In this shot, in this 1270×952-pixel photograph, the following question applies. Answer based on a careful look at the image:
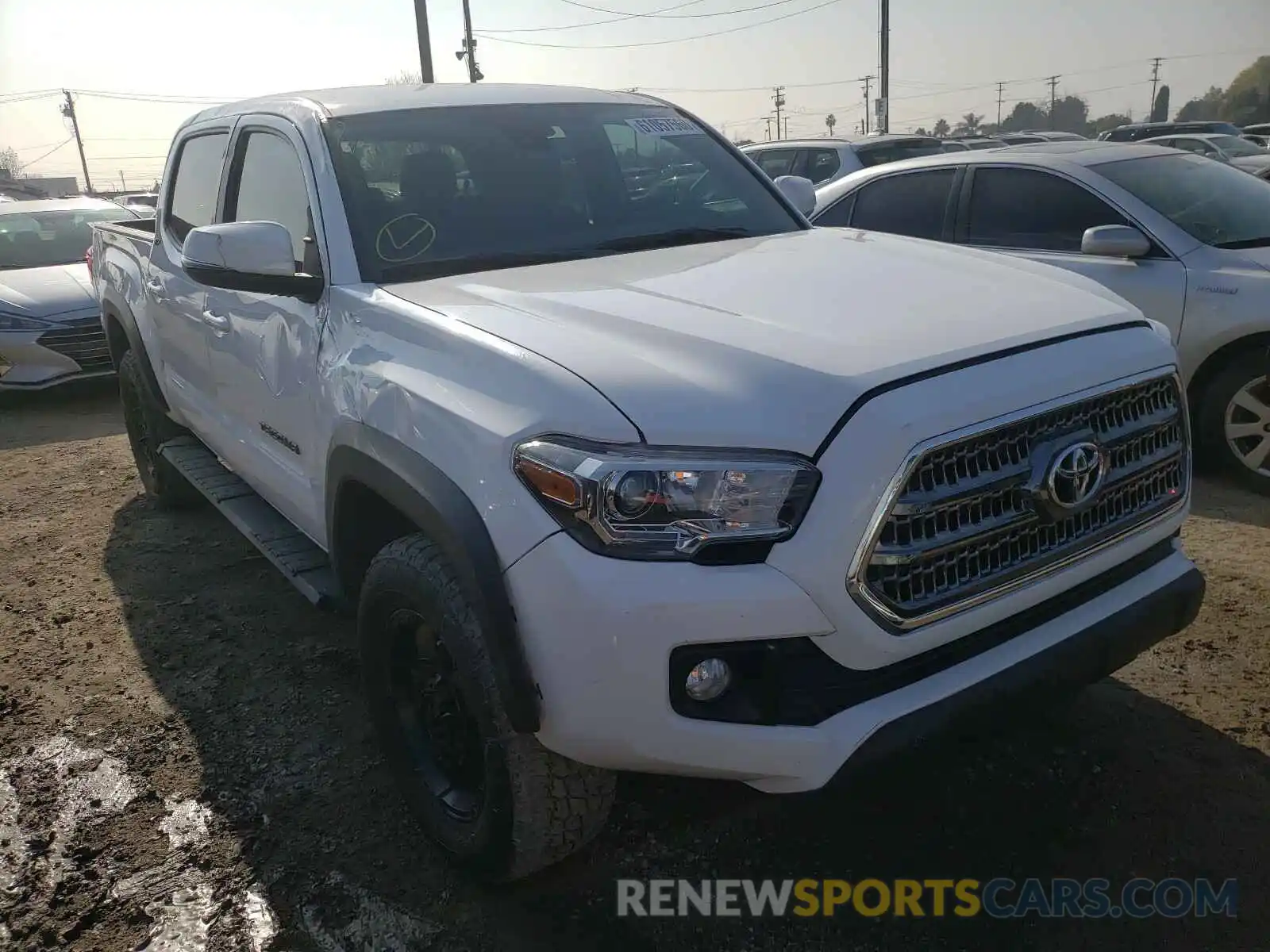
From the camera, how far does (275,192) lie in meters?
3.36

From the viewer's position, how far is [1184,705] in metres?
3.13

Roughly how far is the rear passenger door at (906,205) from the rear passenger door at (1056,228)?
13cm

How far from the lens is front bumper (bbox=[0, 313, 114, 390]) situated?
827 cm

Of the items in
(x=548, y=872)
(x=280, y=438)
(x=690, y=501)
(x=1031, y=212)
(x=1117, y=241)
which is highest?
(x=1031, y=212)

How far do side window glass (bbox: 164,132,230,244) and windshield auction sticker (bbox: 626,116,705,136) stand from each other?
1546mm

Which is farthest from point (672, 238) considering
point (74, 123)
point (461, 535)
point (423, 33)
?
point (74, 123)

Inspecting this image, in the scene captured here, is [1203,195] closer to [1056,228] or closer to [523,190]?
[1056,228]

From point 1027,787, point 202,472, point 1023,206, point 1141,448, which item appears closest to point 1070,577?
point 1141,448

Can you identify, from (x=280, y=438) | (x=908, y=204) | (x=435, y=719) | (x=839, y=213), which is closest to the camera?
(x=435, y=719)

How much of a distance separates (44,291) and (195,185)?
534 centimetres

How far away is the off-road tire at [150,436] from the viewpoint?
5023mm

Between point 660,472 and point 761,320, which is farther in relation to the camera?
point 761,320

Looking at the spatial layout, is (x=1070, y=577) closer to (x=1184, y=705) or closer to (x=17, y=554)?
(x=1184, y=705)

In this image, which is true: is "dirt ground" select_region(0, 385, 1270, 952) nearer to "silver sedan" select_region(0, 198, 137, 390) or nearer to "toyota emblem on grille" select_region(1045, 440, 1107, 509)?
"toyota emblem on grille" select_region(1045, 440, 1107, 509)
